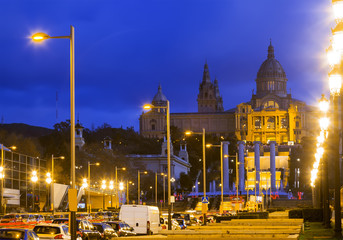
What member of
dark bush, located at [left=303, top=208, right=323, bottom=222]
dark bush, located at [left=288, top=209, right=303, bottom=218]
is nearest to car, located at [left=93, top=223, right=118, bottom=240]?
dark bush, located at [left=303, top=208, right=323, bottom=222]

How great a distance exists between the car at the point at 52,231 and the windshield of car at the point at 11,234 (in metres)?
5.24

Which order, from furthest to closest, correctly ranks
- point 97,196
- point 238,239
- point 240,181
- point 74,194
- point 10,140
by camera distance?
→ point 240,181 < point 10,140 < point 97,196 < point 238,239 < point 74,194

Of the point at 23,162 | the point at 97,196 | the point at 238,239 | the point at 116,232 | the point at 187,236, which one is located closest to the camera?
the point at 238,239

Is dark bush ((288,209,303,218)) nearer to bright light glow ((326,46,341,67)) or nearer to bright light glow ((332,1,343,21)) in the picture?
bright light glow ((326,46,341,67))

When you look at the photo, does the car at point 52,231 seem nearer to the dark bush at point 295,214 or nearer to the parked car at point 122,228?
the parked car at point 122,228

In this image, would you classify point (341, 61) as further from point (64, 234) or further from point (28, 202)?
point (28, 202)

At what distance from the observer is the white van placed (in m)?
42.1

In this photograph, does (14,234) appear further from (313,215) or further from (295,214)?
(295,214)

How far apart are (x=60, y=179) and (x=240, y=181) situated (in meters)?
66.1

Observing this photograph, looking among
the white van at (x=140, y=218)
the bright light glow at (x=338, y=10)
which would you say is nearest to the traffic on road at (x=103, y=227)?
the white van at (x=140, y=218)

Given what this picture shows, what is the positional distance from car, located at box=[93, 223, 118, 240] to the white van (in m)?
4.36

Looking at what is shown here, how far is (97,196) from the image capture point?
12875cm

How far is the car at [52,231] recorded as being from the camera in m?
29.0

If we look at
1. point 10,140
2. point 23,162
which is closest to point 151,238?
point 23,162
